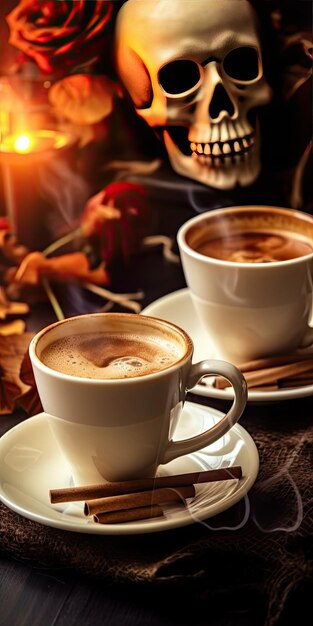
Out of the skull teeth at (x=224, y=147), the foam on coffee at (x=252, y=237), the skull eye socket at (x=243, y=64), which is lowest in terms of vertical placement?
the foam on coffee at (x=252, y=237)

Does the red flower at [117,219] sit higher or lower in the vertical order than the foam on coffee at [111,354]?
lower

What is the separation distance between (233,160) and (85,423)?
0.76 feet

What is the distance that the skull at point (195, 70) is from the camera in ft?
1.84

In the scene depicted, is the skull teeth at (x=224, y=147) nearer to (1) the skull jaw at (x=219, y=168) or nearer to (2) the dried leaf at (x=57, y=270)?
(1) the skull jaw at (x=219, y=168)

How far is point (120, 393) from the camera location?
1.59 ft

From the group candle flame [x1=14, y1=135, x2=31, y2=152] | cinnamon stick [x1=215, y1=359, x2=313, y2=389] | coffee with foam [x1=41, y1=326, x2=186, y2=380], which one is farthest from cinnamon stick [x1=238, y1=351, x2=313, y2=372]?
candle flame [x1=14, y1=135, x2=31, y2=152]

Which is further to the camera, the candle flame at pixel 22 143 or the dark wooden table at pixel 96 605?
the candle flame at pixel 22 143

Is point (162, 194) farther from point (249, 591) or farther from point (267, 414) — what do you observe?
point (249, 591)

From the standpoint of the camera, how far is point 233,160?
0.65m

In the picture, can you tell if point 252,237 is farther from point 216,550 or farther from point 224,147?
point 216,550

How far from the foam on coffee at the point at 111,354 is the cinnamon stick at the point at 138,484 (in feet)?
0.18

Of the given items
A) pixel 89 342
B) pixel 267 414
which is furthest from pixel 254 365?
pixel 89 342

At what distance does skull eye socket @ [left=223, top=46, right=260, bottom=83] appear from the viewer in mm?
575

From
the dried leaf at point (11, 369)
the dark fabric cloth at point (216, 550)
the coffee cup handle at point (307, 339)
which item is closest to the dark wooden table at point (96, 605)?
the dark fabric cloth at point (216, 550)
